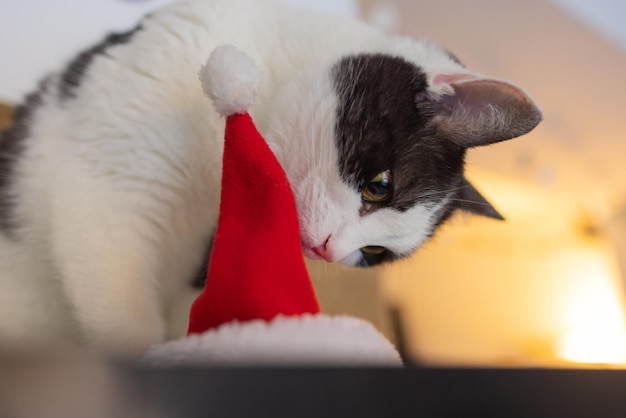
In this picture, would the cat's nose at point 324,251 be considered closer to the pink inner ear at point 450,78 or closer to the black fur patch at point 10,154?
the pink inner ear at point 450,78

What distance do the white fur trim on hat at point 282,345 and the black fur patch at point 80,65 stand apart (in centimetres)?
55

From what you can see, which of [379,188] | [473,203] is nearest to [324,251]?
[379,188]

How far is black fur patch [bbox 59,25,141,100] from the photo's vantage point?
0.84 m

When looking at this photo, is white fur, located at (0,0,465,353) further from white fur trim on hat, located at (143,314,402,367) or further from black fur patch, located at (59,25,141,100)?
white fur trim on hat, located at (143,314,402,367)

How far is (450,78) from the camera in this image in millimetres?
712

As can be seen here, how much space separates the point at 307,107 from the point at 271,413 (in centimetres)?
49

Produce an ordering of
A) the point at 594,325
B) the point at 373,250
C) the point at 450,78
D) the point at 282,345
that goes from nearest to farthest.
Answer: the point at 282,345, the point at 450,78, the point at 373,250, the point at 594,325

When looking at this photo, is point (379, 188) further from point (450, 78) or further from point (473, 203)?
point (473, 203)

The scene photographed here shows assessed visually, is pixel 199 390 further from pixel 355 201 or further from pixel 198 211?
pixel 198 211

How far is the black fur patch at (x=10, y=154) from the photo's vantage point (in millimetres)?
856

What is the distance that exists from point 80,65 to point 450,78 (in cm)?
60

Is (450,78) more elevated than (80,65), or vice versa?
(450,78)

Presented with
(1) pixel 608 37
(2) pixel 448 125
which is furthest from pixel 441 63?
(1) pixel 608 37

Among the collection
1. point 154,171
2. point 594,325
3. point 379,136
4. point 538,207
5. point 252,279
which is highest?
point 379,136
